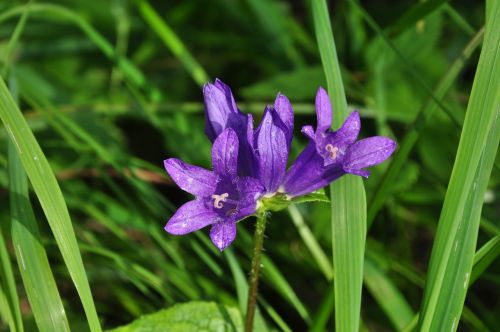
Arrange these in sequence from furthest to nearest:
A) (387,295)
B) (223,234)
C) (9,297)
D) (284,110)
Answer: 1. (387,295)
2. (9,297)
3. (284,110)
4. (223,234)

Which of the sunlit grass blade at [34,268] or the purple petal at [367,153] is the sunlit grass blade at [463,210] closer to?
the purple petal at [367,153]

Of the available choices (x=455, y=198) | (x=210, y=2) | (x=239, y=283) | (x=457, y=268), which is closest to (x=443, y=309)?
(x=457, y=268)

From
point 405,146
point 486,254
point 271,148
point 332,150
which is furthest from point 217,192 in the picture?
point 486,254

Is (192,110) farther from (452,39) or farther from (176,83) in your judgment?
(452,39)

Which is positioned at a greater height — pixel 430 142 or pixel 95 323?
pixel 430 142

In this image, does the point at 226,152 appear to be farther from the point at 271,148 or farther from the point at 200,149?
the point at 200,149

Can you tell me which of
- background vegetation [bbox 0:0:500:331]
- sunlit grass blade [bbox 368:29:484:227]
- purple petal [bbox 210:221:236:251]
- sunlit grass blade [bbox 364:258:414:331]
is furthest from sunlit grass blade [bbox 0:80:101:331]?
sunlit grass blade [bbox 364:258:414:331]
